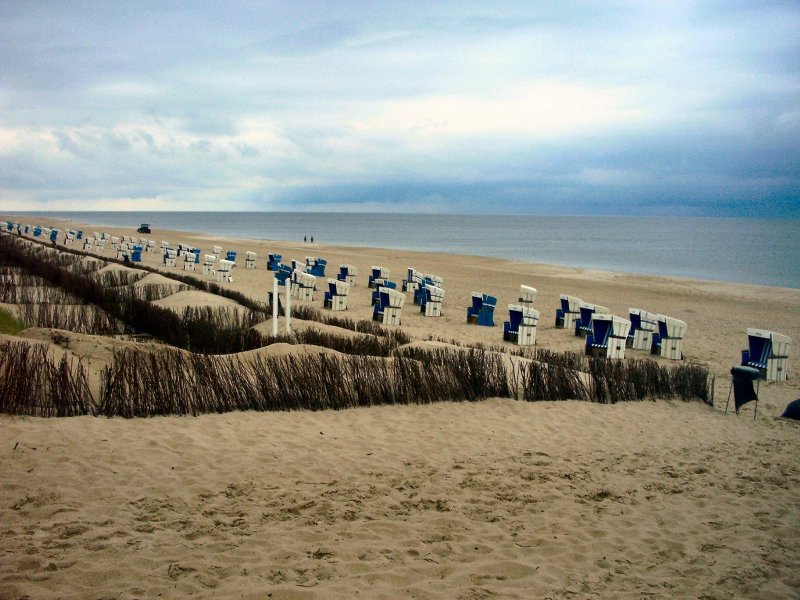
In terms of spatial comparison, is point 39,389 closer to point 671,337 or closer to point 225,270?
point 671,337

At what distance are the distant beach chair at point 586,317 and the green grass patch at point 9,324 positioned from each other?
9.80 m

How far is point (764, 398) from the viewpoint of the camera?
885 cm

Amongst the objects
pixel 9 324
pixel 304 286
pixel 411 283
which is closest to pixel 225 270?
pixel 304 286

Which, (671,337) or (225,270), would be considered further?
(225,270)

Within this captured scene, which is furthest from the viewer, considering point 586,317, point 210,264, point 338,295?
point 210,264

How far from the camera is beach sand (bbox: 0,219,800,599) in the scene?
3.49m

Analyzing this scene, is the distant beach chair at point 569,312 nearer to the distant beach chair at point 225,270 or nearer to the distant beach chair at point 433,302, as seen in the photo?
the distant beach chair at point 433,302

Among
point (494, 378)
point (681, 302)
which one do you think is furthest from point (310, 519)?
point (681, 302)

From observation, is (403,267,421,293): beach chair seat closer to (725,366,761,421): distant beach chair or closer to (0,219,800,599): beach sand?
(725,366,761,421): distant beach chair

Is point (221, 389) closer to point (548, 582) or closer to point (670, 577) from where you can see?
point (548, 582)

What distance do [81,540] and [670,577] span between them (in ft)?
10.9

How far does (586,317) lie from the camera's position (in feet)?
43.9

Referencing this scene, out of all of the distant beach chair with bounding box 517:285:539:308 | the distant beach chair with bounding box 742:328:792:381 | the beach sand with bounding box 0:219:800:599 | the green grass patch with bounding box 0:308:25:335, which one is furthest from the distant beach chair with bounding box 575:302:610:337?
the green grass patch with bounding box 0:308:25:335

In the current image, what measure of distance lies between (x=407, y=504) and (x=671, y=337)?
867 centimetres
